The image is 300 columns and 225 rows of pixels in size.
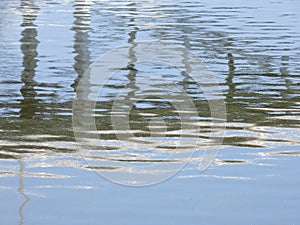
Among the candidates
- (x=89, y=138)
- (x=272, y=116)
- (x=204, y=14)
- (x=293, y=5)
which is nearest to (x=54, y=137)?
(x=89, y=138)

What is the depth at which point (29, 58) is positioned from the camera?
12.5 meters

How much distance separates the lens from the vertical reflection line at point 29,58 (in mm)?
9047

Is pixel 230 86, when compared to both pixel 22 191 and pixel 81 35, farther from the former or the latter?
pixel 81 35

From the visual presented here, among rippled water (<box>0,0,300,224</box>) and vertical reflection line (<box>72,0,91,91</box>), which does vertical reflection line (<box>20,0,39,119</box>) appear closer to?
rippled water (<box>0,0,300,224</box>)

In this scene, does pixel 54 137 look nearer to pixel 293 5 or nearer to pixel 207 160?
pixel 207 160

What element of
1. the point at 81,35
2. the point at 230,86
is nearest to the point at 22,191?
the point at 230,86

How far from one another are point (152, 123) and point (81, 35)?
23.0 ft

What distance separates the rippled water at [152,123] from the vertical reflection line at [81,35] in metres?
0.03

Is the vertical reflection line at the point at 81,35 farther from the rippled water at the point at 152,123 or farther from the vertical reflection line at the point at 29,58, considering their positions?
the vertical reflection line at the point at 29,58

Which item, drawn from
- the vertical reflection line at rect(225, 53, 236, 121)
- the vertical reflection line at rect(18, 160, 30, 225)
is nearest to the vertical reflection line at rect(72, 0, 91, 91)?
the vertical reflection line at rect(225, 53, 236, 121)

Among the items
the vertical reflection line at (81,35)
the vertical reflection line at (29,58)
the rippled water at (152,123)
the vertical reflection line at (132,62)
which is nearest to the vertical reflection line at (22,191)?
the rippled water at (152,123)

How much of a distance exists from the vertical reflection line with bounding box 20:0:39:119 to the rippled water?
2 centimetres

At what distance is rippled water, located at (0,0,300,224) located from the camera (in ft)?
18.5

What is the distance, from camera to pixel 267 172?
6.48m
